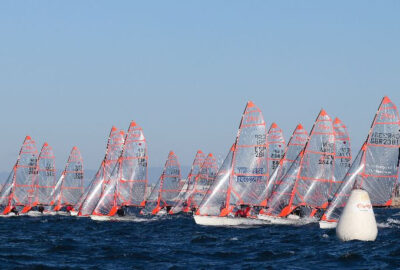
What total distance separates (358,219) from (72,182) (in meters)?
68.6

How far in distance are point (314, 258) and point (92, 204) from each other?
48581 millimetres

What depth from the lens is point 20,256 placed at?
35.8 metres

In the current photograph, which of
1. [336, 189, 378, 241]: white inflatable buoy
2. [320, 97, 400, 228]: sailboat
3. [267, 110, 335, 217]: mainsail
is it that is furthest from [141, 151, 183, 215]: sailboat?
[336, 189, 378, 241]: white inflatable buoy

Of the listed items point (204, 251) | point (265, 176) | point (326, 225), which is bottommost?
point (204, 251)

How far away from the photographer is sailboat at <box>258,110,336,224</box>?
68.0m

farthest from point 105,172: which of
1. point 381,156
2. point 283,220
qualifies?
point 381,156

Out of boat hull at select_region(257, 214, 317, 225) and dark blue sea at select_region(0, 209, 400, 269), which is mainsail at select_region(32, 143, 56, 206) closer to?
boat hull at select_region(257, 214, 317, 225)

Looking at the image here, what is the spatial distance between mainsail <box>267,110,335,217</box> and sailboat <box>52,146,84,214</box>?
39.9m

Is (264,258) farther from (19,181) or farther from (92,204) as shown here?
(19,181)

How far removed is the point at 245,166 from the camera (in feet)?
207

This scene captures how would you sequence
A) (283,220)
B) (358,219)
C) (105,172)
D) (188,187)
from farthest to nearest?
1. (188,187)
2. (105,172)
3. (283,220)
4. (358,219)

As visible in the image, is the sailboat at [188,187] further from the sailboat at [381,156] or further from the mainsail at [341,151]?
the sailboat at [381,156]

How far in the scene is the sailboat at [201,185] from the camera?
325 feet

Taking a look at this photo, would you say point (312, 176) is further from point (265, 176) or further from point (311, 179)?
point (265, 176)
